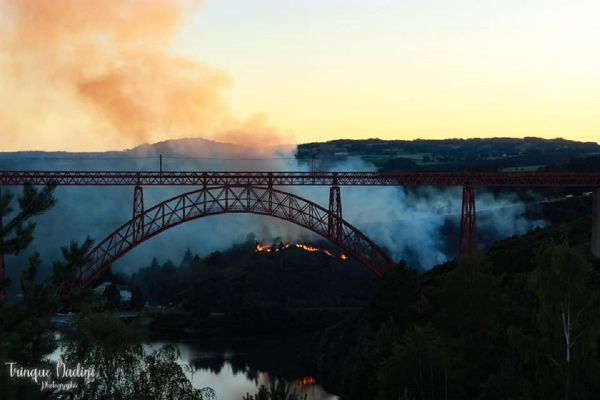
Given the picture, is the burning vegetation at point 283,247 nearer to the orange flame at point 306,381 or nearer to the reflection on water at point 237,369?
the reflection on water at point 237,369

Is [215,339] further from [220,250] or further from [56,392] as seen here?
[56,392]

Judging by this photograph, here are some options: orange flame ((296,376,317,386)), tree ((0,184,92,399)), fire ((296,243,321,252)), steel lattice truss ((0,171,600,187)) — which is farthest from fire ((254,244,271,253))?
tree ((0,184,92,399))

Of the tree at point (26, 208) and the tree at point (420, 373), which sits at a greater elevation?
the tree at point (26, 208)

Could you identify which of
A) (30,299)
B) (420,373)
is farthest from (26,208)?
(420,373)

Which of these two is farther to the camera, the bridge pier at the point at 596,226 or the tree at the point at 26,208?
the bridge pier at the point at 596,226

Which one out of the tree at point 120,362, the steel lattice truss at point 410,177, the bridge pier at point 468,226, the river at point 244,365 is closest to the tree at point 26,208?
the tree at point 120,362

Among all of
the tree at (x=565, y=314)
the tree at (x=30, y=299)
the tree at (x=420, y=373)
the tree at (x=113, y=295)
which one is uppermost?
the tree at (x=30, y=299)

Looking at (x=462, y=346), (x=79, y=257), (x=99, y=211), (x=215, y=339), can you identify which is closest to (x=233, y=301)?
(x=215, y=339)
